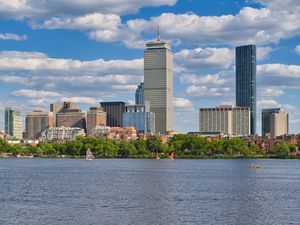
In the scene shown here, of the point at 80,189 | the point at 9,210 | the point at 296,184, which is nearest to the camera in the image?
the point at 9,210

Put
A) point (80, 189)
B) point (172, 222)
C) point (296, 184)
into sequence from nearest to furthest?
point (172, 222), point (80, 189), point (296, 184)

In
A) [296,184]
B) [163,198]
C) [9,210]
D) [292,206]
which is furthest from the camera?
[296,184]

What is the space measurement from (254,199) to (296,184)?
26542 mm

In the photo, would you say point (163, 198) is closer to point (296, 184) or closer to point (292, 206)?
point (292, 206)

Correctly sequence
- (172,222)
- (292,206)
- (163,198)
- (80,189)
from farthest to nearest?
1. (80,189)
2. (163,198)
3. (292,206)
4. (172,222)

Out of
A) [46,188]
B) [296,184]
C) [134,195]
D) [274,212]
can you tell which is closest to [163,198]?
[134,195]

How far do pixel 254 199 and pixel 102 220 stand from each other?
2484cm

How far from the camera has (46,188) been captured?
8862cm

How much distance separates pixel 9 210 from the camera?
208 feet

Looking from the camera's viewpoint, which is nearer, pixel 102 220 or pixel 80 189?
pixel 102 220

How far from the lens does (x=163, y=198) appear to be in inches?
2950

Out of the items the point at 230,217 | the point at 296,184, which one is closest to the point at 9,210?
the point at 230,217

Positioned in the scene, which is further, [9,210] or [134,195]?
[134,195]

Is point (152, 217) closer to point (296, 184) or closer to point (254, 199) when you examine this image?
point (254, 199)
